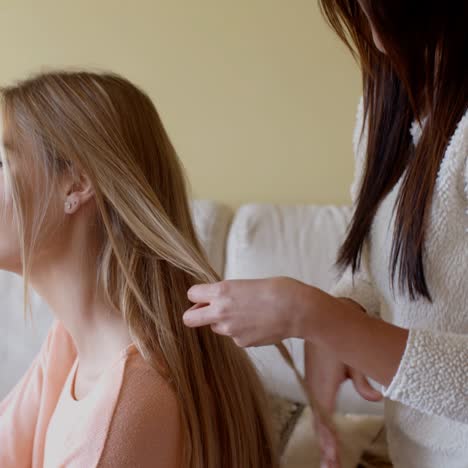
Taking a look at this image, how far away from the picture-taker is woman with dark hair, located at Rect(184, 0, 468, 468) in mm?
633

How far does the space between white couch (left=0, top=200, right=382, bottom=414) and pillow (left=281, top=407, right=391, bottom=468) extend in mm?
143

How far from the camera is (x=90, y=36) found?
5.83 ft

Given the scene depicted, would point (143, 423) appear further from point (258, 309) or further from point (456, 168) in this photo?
point (456, 168)

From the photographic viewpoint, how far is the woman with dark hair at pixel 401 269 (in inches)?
24.9

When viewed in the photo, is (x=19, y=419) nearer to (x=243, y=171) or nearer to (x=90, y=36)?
(x=243, y=171)

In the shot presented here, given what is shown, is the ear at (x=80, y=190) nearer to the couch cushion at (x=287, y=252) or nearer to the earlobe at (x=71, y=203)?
the earlobe at (x=71, y=203)

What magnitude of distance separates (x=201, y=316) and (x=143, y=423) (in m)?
0.22

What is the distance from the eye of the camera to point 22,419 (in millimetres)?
1076

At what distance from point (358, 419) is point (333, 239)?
417 millimetres

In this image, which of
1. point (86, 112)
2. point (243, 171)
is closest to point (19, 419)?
point (86, 112)

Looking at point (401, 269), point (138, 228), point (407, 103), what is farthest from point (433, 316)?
point (138, 228)

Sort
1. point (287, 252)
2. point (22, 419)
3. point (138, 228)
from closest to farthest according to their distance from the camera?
point (138, 228) < point (22, 419) < point (287, 252)

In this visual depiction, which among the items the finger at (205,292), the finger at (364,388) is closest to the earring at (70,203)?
the finger at (205,292)

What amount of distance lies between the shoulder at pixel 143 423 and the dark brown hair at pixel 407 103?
0.32 m
